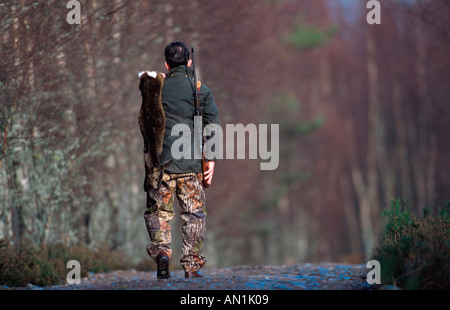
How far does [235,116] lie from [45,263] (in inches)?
668

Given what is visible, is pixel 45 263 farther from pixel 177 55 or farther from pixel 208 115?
pixel 177 55

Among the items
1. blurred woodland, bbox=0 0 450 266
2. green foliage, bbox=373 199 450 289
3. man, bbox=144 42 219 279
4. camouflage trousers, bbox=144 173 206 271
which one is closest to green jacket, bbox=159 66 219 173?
man, bbox=144 42 219 279

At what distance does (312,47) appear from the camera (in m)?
42.2

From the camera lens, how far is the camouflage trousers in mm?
8812

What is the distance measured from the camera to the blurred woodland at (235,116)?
38.5 ft

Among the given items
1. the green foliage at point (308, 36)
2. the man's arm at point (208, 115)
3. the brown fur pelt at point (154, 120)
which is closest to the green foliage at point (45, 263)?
the brown fur pelt at point (154, 120)

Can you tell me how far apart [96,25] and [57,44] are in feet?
7.57

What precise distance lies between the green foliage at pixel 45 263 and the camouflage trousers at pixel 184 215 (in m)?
1.66

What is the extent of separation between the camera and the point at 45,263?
10.1 metres

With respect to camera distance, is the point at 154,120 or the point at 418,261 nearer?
the point at 418,261

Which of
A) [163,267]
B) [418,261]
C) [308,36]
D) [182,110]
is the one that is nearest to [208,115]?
[182,110]

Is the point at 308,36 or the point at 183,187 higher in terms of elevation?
the point at 308,36

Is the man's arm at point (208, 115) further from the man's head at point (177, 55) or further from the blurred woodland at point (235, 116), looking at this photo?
the blurred woodland at point (235, 116)
